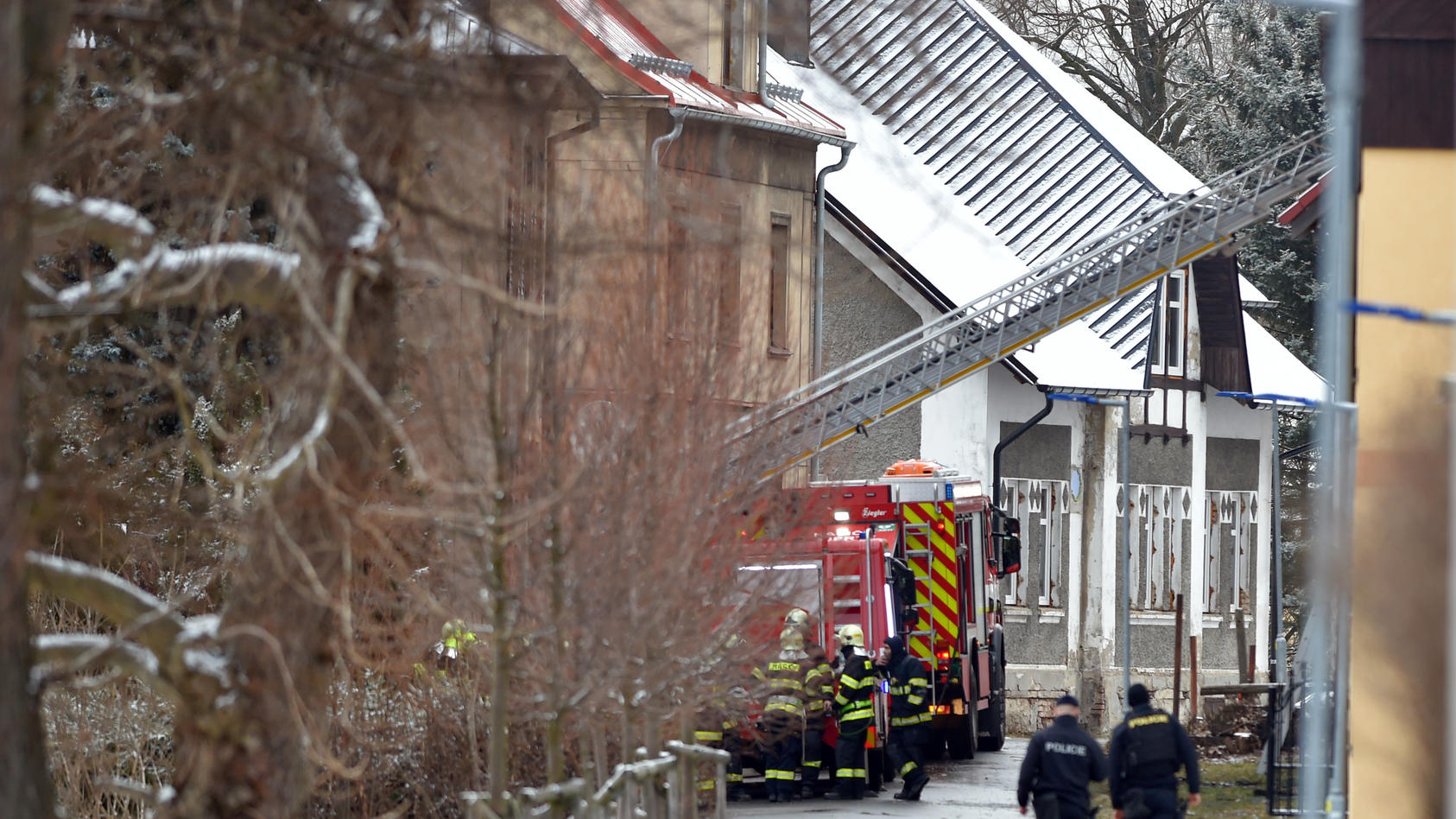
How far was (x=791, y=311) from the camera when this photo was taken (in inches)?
1033

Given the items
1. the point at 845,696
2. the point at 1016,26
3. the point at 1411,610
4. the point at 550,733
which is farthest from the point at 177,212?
the point at 1016,26

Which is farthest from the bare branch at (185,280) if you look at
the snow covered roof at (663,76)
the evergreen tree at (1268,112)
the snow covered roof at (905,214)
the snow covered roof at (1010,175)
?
the evergreen tree at (1268,112)

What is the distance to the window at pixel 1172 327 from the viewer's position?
107 feet

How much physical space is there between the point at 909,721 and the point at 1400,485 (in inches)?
289

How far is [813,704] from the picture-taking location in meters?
17.0

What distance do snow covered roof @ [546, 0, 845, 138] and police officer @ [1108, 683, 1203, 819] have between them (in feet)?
32.3

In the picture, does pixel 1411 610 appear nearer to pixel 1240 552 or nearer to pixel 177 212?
pixel 177 212

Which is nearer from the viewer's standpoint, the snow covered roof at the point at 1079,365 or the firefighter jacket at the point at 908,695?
the firefighter jacket at the point at 908,695

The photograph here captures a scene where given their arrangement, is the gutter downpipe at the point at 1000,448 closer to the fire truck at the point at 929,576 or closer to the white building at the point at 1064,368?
the white building at the point at 1064,368

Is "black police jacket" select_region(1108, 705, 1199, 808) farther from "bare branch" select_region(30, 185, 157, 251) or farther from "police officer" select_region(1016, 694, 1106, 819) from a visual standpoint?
"bare branch" select_region(30, 185, 157, 251)

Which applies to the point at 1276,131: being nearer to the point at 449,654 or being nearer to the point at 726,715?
the point at 726,715

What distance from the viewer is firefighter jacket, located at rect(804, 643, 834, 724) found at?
1725 centimetres

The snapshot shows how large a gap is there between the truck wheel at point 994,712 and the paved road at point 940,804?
2725 mm

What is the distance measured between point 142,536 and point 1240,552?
2275 centimetres
